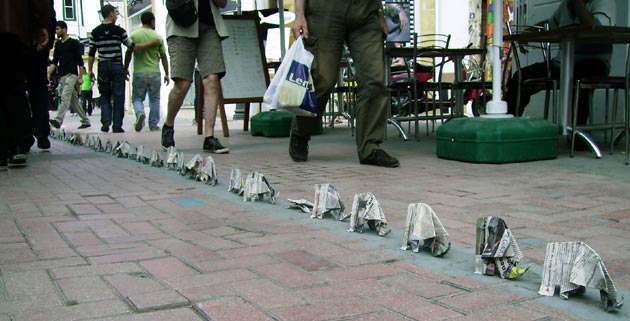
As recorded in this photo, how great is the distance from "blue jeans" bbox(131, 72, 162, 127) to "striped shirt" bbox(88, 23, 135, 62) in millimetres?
572

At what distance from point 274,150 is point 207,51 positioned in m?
1.21

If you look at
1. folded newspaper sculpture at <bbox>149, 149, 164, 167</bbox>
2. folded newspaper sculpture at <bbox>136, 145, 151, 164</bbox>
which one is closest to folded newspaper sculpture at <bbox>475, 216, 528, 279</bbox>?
folded newspaper sculpture at <bbox>149, 149, 164, 167</bbox>

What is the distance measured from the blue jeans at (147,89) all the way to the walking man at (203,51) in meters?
4.76

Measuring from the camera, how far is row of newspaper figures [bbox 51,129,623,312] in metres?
1.94

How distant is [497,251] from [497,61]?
332 cm

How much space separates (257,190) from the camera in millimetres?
3697

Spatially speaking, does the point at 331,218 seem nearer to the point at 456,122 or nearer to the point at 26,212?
the point at 26,212

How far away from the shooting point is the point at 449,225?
9.99ft

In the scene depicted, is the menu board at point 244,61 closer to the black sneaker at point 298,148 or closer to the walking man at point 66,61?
the black sneaker at point 298,148

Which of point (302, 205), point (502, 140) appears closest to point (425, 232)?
point (302, 205)

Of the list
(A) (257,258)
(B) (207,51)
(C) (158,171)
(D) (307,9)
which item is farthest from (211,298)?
(B) (207,51)

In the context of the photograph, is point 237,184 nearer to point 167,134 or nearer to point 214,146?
point 214,146

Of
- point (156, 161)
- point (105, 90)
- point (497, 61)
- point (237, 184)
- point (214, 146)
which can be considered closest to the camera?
point (237, 184)

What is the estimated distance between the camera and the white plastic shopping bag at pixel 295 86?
16.2 ft
